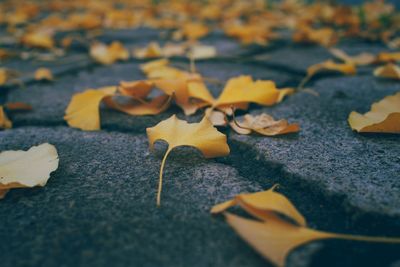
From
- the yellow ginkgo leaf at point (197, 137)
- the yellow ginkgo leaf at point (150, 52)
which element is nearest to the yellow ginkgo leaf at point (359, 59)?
the yellow ginkgo leaf at point (150, 52)

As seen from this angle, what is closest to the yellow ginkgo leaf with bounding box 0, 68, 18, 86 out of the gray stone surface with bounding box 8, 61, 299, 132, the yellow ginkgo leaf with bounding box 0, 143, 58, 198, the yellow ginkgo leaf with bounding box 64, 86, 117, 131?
the gray stone surface with bounding box 8, 61, 299, 132

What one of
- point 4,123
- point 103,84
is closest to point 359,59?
point 103,84

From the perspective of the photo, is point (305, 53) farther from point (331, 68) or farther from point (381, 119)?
point (381, 119)

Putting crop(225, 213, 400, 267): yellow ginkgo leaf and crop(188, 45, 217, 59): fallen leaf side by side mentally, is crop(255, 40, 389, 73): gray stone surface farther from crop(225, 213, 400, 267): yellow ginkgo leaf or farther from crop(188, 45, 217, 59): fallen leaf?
crop(225, 213, 400, 267): yellow ginkgo leaf

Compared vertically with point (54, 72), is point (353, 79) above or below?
above

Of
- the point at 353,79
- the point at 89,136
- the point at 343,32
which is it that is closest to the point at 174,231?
the point at 89,136

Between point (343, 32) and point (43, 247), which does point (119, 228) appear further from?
point (343, 32)
